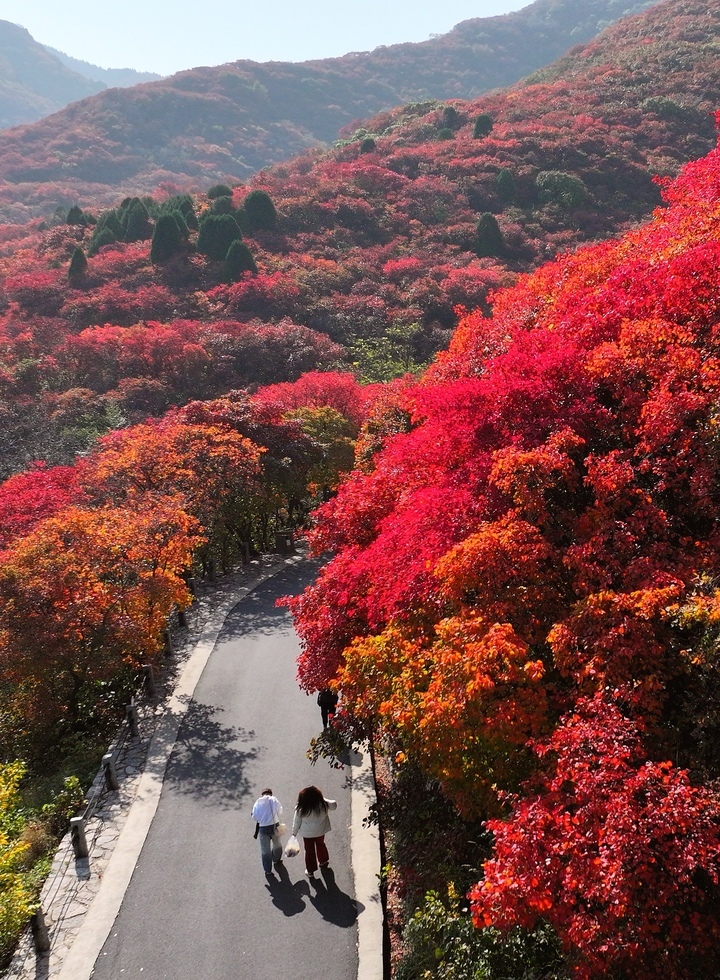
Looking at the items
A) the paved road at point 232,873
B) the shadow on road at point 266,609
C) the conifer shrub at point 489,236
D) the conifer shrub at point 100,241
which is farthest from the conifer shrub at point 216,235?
the paved road at point 232,873

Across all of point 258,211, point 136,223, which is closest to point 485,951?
point 258,211

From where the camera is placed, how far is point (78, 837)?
948 cm

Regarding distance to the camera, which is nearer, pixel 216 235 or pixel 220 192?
pixel 216 235

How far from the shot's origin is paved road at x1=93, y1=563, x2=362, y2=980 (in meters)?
8.02

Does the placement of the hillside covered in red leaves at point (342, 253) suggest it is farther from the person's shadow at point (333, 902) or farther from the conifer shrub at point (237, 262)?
the person's shadow at point (333, 902)

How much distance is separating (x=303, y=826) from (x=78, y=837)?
3412 millimetres

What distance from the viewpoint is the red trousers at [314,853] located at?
9008 millimetres

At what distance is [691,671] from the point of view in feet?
19.9

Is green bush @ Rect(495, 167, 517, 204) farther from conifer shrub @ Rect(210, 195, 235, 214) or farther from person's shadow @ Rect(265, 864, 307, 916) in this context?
person's shadow @ Rect(265, 864, 307, 916)

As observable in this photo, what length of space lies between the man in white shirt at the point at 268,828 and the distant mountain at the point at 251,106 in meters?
93.7

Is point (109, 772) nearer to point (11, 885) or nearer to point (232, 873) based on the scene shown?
point (232, 873)

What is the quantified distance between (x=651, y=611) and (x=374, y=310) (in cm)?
3606

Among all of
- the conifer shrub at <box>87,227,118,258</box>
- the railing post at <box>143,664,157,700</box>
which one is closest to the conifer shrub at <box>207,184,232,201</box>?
the conifer shrub at <box>87,227,118,258</box>

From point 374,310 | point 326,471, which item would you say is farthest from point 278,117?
point 326,471
